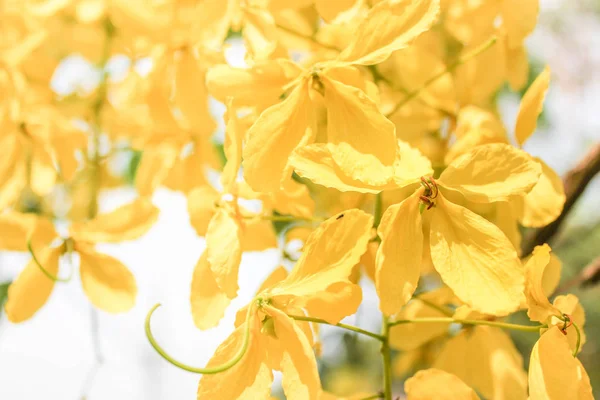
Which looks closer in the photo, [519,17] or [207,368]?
[207,368]

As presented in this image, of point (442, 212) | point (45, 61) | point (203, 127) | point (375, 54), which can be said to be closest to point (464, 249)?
point (442, 212)

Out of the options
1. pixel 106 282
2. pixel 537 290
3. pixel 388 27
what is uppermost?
pixel 388 27

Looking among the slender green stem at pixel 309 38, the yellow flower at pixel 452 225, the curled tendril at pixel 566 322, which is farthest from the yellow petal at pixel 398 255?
the slender green stem at pixel 309 38

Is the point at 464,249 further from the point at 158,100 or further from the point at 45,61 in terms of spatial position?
the point at 45,61

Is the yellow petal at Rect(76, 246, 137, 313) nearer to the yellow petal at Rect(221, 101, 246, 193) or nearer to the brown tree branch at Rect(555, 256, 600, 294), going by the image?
the yellow petal at Rect(221, 101, 246, 193)

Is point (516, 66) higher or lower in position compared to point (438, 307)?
higher

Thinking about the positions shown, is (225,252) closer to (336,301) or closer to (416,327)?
(336,301)

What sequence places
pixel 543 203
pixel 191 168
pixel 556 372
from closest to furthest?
1. pixel 556 372
2. pixel 543 203
3. pixel 191 168

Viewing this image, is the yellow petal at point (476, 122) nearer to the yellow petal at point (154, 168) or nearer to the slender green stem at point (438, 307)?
the slender green stem at point (438, 307)

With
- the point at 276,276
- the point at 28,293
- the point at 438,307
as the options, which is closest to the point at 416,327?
the point at 438,307
